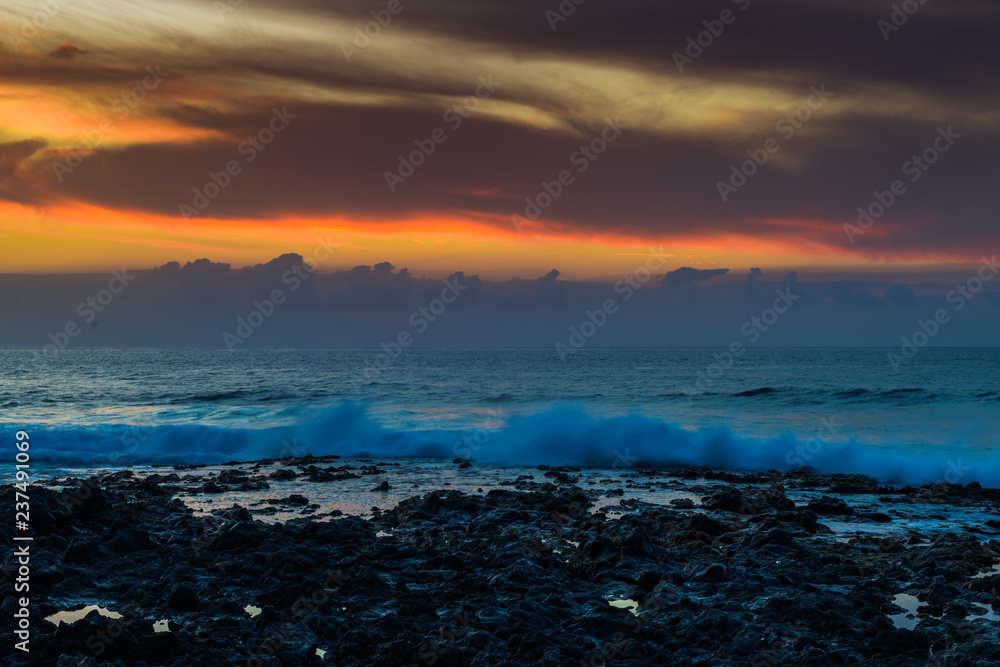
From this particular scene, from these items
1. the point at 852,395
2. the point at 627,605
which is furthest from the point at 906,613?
the point at 852,395

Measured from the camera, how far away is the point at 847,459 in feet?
86.3

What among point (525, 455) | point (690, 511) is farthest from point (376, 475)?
point (690, 511)

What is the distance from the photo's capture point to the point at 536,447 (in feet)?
96.6

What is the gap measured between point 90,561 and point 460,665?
24.5 ft

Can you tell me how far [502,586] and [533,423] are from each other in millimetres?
21815

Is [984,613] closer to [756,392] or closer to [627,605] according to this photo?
[627,605]

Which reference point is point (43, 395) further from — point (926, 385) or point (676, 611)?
point (926, 385)

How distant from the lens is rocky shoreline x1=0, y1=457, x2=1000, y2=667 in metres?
8.16

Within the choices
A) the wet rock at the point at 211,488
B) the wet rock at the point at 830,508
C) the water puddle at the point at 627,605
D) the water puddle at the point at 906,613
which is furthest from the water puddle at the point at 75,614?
the wet rock at the point at 830,508

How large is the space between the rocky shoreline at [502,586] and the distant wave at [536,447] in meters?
10.9

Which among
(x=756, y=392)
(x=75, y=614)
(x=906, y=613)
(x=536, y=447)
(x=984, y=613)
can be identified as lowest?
(x=75, y=614)

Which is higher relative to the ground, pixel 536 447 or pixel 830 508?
pixel 536 447

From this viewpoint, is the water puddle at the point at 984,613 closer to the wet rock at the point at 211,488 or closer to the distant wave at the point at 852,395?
the wet rock at the point at 211,488

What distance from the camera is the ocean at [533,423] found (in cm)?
2783
